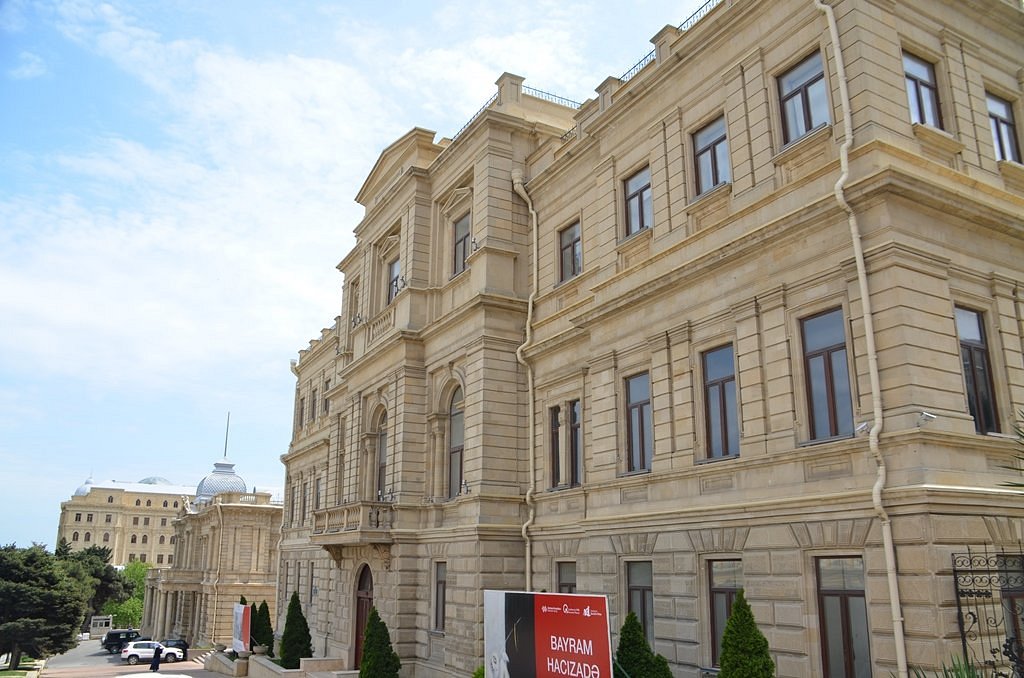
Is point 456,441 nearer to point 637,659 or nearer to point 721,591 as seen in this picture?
point 721,591

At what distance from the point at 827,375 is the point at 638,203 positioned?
7496 millimetres

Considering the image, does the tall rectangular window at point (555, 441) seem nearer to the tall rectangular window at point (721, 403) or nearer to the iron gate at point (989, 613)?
the tall rectangular window at point (721, 403)

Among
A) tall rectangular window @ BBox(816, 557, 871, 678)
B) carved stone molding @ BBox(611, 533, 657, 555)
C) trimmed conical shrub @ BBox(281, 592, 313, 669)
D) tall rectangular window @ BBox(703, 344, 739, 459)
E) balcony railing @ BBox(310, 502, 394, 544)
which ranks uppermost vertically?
tall rectangular window @ BBox(703, 344, 739, 459)

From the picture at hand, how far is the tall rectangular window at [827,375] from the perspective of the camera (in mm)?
14508

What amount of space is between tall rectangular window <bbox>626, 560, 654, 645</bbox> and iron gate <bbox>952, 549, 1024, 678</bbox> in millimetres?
6872

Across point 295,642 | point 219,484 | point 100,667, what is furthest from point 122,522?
point 295,642

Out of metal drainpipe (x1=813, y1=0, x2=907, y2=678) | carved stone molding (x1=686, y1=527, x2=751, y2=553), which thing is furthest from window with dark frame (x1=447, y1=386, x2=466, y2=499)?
metal drainpipe (x1=813, y1=0, x2=907, y2=678)

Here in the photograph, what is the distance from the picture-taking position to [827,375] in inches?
585

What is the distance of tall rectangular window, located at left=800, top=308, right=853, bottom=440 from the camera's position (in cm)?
1451

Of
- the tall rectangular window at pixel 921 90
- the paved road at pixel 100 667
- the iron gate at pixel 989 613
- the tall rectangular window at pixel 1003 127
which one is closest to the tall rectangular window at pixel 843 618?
the iron gate at pixel 989 613

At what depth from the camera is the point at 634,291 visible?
1925 centimetres

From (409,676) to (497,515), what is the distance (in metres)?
6.13

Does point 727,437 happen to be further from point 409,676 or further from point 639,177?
point 409,676

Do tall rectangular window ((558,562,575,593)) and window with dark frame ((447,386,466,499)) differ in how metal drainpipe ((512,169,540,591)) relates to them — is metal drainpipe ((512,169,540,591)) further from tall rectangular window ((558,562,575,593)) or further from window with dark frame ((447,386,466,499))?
window with dark frame ((447,386,466,499))
